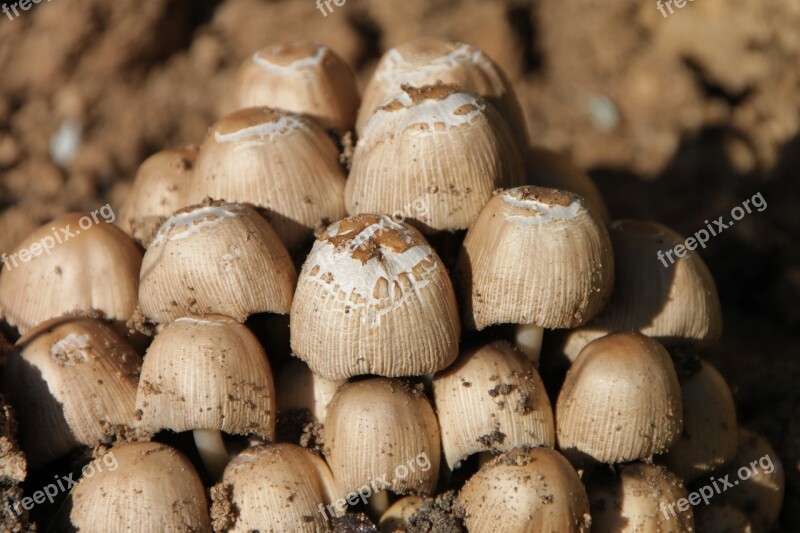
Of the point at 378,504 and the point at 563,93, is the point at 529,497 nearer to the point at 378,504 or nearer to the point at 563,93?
the point at 378,504

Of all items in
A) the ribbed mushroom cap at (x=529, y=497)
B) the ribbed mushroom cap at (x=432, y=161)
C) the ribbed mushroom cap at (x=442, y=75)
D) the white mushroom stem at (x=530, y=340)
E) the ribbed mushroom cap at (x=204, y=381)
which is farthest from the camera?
the ribbed mushroom cap at (x=442, y=75)

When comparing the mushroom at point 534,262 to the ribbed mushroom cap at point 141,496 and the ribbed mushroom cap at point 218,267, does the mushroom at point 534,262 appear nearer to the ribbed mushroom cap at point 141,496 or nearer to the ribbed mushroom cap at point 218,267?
the ribbed mushroom cap at point 218,267

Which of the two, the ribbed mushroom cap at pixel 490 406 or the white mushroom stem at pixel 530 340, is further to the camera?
the white mushroom stem at pixel 530 340

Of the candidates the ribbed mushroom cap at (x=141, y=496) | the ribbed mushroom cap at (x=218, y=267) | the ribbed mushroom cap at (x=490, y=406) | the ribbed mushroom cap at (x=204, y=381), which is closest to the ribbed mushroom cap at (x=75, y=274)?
the ribbed mushroom cap at (x=218, y=267)

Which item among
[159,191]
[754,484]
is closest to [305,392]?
[159,191]

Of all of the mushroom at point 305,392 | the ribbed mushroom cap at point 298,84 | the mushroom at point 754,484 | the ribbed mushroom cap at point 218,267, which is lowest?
the mushroom at point 754,484
